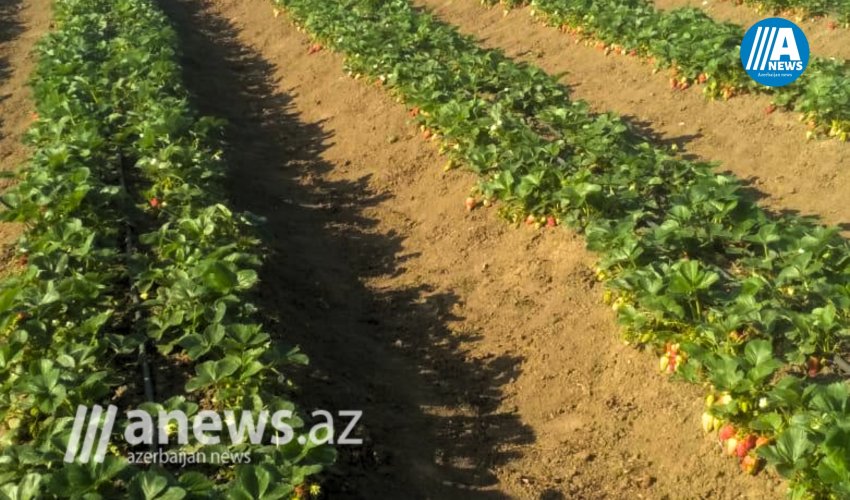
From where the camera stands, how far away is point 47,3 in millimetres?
19125

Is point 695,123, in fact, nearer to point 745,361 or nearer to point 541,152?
point 541,152

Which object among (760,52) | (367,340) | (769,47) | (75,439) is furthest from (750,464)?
(769,47)

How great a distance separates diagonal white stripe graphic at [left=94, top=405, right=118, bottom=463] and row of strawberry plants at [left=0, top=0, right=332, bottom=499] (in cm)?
5

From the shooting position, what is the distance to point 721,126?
9.84m

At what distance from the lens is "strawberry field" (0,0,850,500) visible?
3996mm

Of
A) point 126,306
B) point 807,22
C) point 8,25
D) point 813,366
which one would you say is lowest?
point 8,25

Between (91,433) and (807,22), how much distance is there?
1289cm

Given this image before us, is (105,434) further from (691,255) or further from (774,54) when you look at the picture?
(774,54)

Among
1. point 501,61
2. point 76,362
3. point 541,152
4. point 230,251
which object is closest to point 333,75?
point 501,61

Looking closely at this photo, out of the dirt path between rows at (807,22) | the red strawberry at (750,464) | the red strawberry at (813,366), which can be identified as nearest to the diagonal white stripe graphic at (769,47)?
the dirt path between rows at (807,22)

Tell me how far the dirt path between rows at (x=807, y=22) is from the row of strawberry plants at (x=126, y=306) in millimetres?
9612

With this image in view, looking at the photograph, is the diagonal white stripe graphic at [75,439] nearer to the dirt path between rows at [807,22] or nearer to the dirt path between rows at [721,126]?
the dirt path between rows at [721,126]

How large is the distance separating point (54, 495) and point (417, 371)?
117 inches

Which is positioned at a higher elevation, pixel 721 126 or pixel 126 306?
pixel 721 126
